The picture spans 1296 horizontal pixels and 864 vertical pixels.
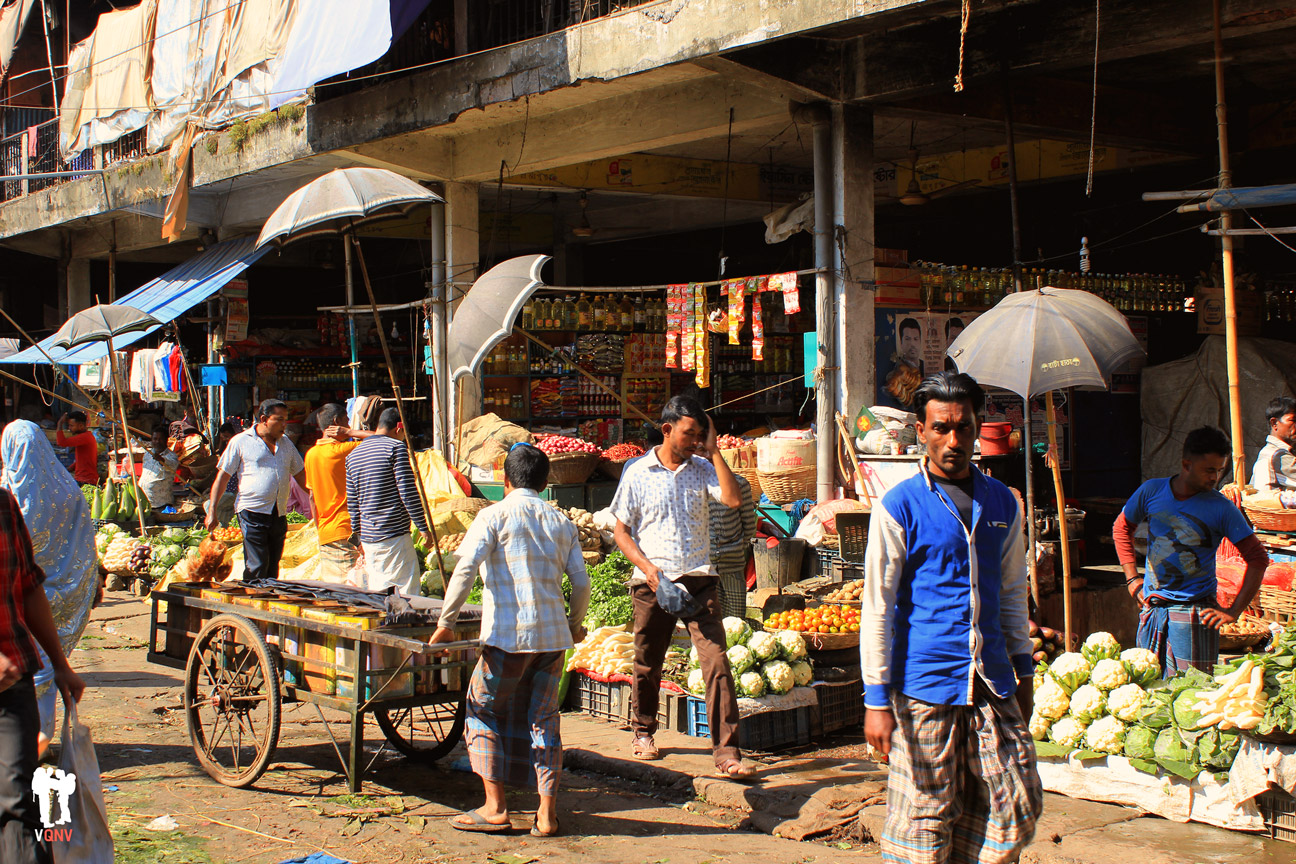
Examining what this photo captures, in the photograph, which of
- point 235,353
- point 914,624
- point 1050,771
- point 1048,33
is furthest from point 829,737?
point 235,353

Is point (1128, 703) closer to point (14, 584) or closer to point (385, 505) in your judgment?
point (385, 505)

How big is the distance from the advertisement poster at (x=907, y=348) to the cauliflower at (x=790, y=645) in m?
4.35

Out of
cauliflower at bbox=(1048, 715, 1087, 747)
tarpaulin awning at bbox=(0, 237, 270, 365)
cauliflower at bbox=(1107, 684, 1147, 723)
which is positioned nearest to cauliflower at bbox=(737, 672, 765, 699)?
cauliflower at bbox=(1048, 715, 1087, 747)

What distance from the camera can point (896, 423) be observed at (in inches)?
397

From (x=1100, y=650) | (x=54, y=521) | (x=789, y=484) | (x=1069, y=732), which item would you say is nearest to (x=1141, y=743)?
(x=1069, y=732)

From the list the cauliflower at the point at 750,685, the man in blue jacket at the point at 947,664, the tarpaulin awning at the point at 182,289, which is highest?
the tarpaulin awning at the point at 182,289

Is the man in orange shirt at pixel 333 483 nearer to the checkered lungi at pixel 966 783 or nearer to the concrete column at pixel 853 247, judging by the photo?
the concrete column at pixel 853 247

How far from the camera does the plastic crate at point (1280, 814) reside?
490 cm

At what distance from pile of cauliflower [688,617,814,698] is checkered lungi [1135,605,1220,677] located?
195 cm

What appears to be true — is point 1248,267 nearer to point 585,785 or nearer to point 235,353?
point 585,785

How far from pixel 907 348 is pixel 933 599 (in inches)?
303

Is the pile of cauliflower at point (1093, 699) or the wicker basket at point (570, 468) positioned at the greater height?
the wicker basket at point (570, 468)

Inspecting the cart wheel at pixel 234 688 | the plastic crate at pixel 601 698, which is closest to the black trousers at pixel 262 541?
the cart wheel at pixel 234 688

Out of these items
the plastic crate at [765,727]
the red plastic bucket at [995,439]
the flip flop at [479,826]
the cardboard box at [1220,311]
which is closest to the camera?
the flip flop at [479,826]
